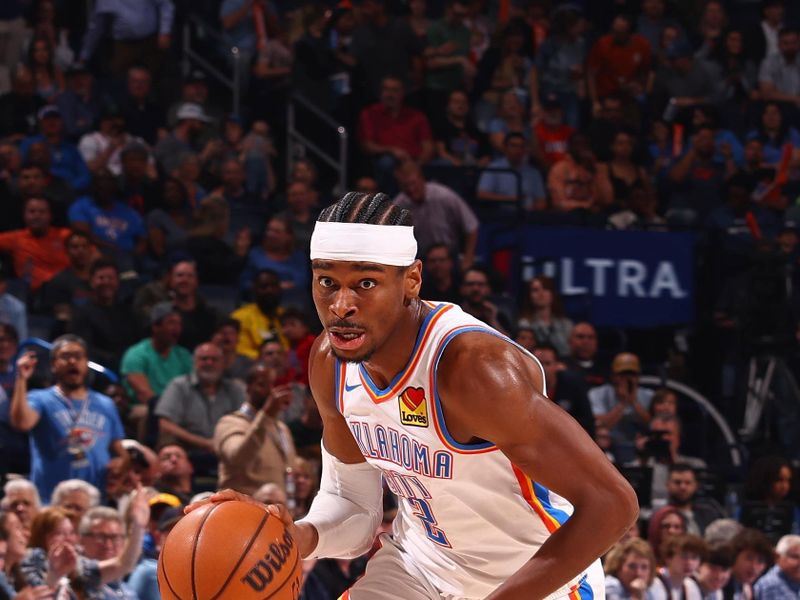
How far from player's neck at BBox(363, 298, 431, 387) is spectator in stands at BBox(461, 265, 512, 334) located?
20.8 feet

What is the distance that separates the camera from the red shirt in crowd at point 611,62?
15336 millimetres

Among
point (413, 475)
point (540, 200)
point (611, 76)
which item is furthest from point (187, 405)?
point (611, 76)

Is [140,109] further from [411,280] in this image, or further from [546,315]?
[411,280]

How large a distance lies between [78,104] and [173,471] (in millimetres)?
5144

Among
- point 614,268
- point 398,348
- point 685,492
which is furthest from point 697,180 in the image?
point 398,348

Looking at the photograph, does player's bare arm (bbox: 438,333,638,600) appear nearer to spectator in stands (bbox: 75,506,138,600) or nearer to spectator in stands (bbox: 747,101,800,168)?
spectator in stands (bbox: 75,506,138,600)

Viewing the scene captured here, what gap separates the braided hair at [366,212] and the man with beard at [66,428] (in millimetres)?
5087

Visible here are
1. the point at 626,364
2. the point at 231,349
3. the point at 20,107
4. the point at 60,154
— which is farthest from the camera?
the point at 20,107

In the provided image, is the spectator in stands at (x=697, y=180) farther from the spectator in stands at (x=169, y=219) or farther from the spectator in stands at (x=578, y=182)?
the spectator in stands at (x=169, y=219)

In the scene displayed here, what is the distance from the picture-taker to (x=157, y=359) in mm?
10312

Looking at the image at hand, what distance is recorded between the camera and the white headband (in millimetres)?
4094

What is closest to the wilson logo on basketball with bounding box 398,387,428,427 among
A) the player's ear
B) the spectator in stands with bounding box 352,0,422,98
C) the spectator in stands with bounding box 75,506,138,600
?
the player's ear

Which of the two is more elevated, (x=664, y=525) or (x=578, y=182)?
(x=578, y=182)

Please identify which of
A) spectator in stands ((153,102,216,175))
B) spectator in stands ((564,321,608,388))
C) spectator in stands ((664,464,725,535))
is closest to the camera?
spectator in stands ((664,464,725,535))
